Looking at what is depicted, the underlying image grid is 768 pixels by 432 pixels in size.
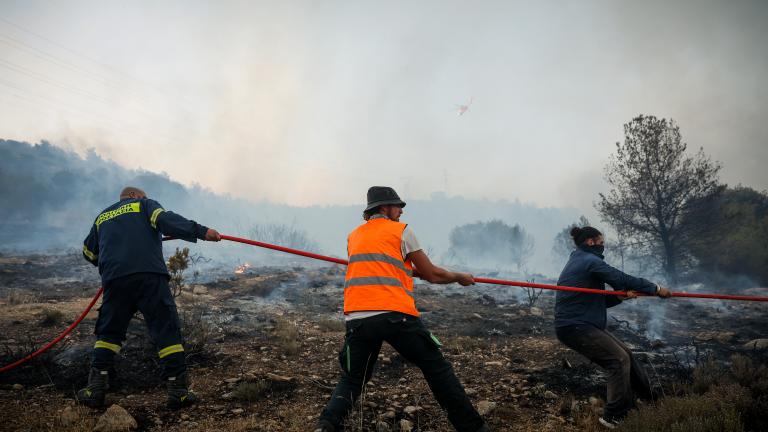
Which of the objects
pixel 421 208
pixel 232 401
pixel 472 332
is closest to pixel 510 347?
pixel 472 332

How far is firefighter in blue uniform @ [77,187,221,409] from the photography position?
10.8 feet

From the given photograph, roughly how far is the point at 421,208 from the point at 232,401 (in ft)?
476

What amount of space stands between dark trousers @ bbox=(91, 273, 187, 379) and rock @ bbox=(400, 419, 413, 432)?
1.94m

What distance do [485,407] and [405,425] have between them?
2.94 feet

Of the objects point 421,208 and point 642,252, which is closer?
point 642,252

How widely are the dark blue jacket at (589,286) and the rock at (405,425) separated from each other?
1.67 m

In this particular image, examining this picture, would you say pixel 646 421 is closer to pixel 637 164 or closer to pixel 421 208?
pixel 637 164

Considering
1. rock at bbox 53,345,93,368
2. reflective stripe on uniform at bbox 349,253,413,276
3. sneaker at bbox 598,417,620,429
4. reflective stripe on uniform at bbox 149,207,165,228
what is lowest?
sneaker at bbox 598,417,620,429

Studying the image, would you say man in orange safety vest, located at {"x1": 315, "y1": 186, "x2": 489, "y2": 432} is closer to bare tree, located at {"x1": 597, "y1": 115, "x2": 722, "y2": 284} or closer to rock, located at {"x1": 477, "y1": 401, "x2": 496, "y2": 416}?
rock, located at {"x1": 477, "y1": 401, "x2": 496, "y2": 416}

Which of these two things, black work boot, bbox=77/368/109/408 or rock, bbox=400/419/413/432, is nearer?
rock, bbox=400/419/413/432

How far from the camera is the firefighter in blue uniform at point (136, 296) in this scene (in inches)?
130

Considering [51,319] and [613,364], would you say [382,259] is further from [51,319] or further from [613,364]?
[51,319]

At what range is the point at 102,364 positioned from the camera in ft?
10.9

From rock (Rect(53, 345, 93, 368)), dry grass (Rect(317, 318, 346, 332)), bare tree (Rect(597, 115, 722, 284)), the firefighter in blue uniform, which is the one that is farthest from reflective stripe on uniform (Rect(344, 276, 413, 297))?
bare tree (Rect(597, 115, 722, 284))
